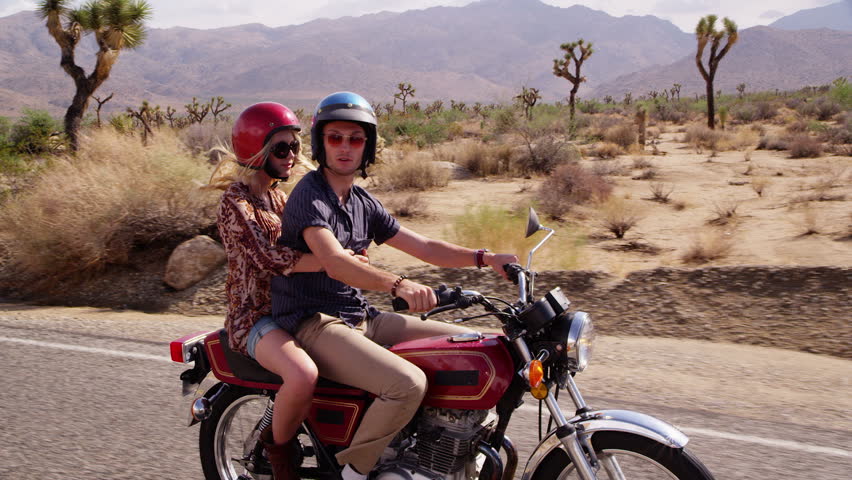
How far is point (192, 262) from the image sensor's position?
8297mm

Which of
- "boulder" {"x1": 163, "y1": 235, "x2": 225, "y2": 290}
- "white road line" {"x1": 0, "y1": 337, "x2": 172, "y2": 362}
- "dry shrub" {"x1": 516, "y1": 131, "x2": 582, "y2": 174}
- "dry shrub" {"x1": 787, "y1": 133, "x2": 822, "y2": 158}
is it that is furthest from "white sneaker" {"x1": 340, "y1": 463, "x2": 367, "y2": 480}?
"dry shrub" {"x1": 787, "y1": 133, "x2": 822, "y2": 158}

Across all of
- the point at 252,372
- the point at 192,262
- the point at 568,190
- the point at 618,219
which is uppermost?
the point at 252,372

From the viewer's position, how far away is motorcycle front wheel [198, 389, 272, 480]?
328cm

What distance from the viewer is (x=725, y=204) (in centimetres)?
1421

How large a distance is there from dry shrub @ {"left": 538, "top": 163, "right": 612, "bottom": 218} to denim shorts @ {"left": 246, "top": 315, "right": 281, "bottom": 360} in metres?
11.1

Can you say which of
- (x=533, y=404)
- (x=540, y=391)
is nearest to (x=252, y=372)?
(x=540, y=391)

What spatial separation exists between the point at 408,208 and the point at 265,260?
1119 centimetres

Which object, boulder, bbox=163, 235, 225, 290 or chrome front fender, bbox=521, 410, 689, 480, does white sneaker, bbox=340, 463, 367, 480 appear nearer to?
chrome front fender, bbox=521, 410, 689, 480

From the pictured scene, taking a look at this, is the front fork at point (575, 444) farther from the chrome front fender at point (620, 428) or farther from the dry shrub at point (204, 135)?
the dry shrub at point (204, 135)

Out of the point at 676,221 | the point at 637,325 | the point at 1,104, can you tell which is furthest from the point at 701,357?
the point at 1,104

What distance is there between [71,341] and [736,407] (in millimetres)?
5507

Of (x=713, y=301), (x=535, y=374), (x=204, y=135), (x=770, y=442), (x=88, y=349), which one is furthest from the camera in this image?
(x=204, y=135)

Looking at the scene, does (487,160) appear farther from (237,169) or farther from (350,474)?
(350,474)

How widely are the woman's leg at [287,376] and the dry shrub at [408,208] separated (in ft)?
36.6
